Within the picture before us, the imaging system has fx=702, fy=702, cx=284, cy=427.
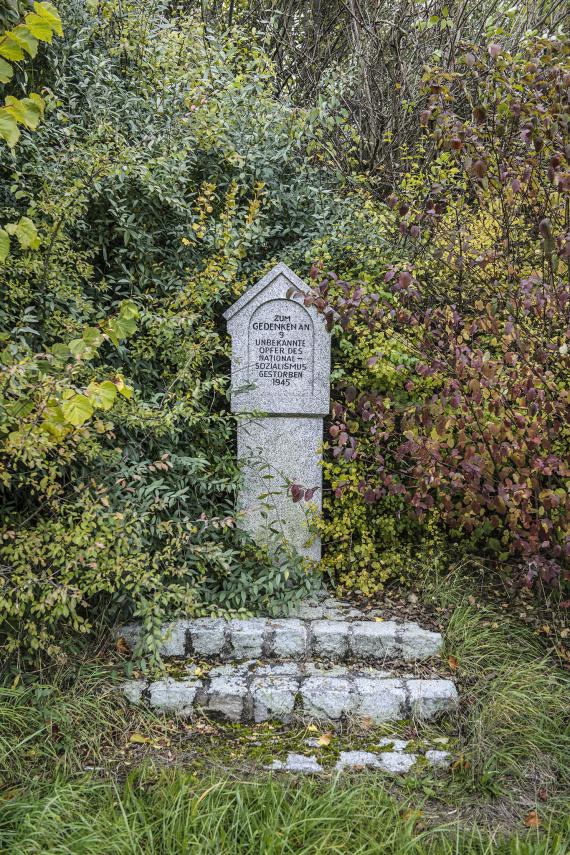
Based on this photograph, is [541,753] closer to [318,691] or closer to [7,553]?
[318,691]

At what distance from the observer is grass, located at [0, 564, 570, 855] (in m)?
2.37

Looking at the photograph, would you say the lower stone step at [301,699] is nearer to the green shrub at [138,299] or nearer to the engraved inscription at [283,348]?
the green shrub at [138,299]

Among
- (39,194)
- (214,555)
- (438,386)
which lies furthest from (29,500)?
(438,386)

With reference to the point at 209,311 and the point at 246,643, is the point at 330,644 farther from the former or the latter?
the point at 209,311

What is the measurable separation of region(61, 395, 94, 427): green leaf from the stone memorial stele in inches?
79.2

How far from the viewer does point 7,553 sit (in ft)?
10.3

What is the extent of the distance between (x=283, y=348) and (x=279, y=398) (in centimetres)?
31

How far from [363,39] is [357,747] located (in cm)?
640

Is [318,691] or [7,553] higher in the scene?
[7,553]

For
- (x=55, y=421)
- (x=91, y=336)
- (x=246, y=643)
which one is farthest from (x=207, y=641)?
(x=91, y=336)

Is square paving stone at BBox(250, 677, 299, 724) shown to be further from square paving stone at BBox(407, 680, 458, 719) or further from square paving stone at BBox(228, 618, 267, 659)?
square paving stone at BBox(407, 680, 458, 719)

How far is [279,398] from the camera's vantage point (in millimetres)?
4301

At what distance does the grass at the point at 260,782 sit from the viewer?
93.4 inches

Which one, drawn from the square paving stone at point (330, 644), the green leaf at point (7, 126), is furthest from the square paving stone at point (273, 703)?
the green leaf at point (7, 126)
